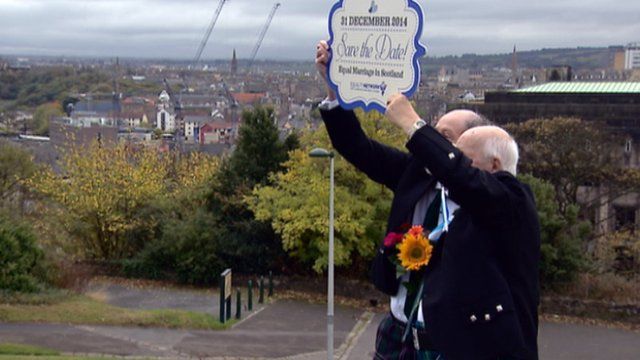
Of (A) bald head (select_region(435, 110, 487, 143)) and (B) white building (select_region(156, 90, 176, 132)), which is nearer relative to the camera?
(A) bald head (select_region(435, 110, 487, 143))

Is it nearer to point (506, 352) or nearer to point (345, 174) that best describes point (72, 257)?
point (345, 174)

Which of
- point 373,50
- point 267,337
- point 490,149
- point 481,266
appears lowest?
point 267,337

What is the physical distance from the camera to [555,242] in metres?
23.8

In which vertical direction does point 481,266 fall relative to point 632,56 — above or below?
below

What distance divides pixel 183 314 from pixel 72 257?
34.7ft

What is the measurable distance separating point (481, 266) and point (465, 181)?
0.39 meters

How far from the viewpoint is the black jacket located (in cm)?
337

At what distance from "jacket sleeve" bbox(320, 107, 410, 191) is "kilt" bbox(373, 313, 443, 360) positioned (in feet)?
2.34

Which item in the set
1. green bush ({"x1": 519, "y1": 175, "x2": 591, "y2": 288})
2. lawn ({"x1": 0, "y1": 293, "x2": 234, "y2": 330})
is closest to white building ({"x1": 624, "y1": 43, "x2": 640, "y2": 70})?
green bush ({"x1": 519, "y1": 175, "x2": 591, "y2": 288})

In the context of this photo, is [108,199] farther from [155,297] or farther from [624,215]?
[624,215]

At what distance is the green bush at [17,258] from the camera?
2100 cm

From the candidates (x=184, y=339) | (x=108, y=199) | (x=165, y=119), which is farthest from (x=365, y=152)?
(x=165, y=119)

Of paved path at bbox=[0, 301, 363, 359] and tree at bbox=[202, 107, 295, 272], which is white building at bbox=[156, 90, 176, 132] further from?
paved path at bbox=[0, 301, 363, 359]

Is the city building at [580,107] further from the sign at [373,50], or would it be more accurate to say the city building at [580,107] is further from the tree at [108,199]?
the sign at [373,50]
